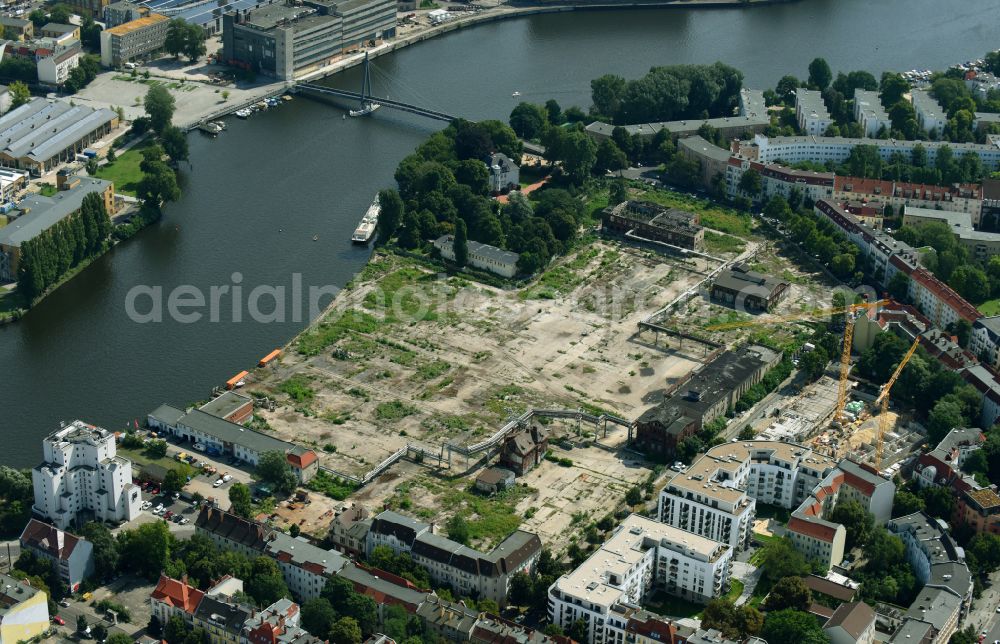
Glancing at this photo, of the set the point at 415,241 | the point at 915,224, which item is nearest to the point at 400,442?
the point at 415,241

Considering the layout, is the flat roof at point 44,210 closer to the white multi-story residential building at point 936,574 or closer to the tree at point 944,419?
the tree at point 944,419

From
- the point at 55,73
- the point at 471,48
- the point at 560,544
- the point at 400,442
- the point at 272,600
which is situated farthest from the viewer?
the point at 471,48

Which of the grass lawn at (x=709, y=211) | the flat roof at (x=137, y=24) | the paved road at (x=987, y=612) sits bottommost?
the paved road at (x=987, y=612)

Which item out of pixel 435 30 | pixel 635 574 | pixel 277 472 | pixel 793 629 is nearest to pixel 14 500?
pixel 277 472

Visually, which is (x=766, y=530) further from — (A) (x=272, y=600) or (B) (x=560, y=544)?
(A) (x=272, y=600)

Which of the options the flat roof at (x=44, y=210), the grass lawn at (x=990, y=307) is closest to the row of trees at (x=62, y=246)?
the flat roof at (x=44, y=210)

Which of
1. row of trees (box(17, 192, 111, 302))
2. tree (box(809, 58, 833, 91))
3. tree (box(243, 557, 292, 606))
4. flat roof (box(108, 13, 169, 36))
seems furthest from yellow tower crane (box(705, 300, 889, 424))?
flat roof (box(108, 13, 169, 36))
